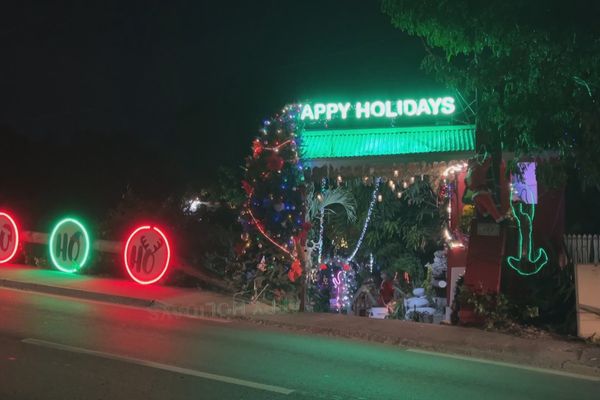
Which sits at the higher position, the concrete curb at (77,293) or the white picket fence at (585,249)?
the white picket fence at (585,249)

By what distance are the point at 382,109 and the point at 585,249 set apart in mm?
7214

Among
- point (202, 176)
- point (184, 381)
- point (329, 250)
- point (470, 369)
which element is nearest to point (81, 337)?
point (184, 381)

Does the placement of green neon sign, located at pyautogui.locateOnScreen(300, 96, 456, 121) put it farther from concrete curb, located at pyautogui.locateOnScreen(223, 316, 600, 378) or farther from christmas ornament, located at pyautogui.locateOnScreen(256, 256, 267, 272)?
concrete curb, located at pyautogui.locateOnScreen(223, 316, 600, 378)

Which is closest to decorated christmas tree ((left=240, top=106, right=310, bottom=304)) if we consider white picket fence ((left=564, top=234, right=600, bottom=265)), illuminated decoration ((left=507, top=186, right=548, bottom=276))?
illuminated decoration ((left=507, top=186, right=548, bottom=276))

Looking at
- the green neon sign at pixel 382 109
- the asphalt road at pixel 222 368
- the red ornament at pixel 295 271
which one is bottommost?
the asphalt road at pixel 222 368

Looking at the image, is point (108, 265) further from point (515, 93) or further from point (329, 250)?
point (515, 93)

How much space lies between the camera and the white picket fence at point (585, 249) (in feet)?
31.3

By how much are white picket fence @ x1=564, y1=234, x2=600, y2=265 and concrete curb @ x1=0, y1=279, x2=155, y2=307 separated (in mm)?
7007

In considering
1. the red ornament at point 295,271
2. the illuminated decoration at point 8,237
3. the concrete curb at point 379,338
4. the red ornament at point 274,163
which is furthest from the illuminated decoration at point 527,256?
the illuminated decoration at point 8,237

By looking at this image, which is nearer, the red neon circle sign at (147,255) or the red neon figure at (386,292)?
the red neon circle sign at (147,255)

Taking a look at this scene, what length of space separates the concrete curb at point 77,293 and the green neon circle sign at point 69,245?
1.56 meters

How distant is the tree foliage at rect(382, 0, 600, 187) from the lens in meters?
7.31

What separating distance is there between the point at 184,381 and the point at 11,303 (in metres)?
5.61

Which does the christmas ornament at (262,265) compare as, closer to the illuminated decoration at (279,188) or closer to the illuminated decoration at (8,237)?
the illuminated decoration at (279,188)
